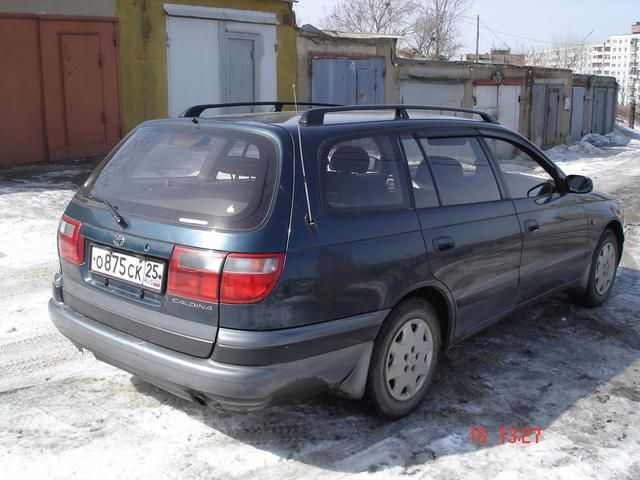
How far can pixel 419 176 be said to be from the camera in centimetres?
397

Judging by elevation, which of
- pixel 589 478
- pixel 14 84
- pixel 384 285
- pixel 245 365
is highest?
pixel 14 84

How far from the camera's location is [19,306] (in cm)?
544

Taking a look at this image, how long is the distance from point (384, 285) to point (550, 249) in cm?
193

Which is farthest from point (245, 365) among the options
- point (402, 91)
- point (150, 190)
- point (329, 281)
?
point (402, 91)

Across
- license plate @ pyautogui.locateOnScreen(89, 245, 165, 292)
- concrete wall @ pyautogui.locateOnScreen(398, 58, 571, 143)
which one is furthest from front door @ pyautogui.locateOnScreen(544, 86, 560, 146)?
license plate @ pyautogui.locateOnScreen(89, 245, 165, 292)

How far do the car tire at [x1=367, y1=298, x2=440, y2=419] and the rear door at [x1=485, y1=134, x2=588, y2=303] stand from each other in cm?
107

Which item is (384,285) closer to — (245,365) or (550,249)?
(245,365)

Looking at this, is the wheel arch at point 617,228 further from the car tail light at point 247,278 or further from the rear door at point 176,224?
the car tail light at point 247,278

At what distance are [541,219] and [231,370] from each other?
2672 millimetres

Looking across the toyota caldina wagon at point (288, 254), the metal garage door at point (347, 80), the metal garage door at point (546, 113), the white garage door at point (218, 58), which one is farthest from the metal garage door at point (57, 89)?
the metal garage door at point (546, 113)

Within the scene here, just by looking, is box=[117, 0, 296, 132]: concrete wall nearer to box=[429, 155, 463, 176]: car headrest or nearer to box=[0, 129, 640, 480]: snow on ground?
box=[0, 129, 640, 480]: snow on ground

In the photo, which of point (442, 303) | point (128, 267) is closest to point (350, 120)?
point (442, 303)

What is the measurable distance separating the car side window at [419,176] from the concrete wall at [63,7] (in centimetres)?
885
